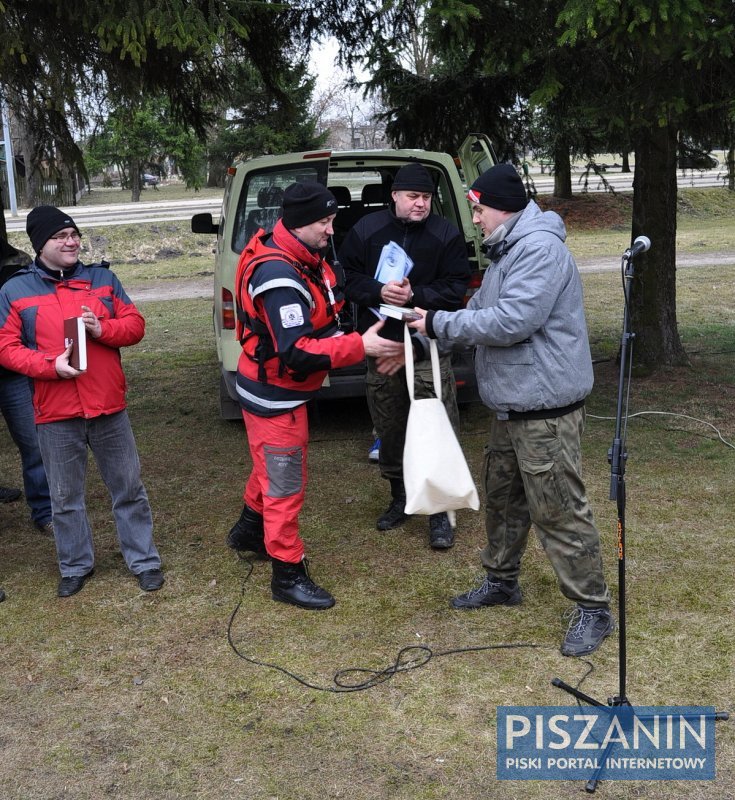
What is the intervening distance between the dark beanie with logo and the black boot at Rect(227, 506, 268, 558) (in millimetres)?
1603

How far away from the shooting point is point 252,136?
1089 inches

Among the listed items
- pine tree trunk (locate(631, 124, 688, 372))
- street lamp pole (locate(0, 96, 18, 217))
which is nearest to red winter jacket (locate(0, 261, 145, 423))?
pine tree trunk (locate(631, 124, 688, 372))

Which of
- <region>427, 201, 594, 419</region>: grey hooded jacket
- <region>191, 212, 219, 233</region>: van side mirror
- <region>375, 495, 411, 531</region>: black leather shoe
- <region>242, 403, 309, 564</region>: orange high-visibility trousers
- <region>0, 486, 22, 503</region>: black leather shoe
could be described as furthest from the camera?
<region>191, 212, 219, 233</region>: van side mirror

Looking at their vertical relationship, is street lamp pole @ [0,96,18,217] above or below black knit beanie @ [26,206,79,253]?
above

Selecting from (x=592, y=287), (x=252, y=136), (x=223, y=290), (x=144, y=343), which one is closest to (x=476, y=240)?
(x=223, y=290)

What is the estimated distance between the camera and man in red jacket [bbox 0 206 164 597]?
430cm

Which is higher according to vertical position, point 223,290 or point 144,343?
point 223,290

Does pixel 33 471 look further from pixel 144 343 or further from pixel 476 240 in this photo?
pixel 144 343

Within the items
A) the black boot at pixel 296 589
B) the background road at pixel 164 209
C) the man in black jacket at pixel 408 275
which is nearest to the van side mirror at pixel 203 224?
the man in black jacket at pixel 408 275

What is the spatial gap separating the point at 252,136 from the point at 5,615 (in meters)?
24.8

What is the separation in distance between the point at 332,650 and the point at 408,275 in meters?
2.05

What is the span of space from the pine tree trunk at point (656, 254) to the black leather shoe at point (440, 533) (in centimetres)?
373

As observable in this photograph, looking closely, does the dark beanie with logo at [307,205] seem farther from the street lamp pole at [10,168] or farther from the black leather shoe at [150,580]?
the street lamp pole at [10,168]

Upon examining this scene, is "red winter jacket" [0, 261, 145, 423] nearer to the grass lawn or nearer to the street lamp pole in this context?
the grass lawn
